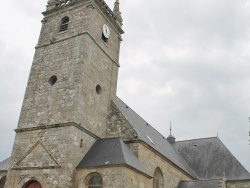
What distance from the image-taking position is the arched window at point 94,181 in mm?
14563

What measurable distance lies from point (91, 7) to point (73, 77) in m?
4.98

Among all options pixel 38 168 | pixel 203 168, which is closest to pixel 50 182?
pixel 38 168

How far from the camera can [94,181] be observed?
48.3 ft

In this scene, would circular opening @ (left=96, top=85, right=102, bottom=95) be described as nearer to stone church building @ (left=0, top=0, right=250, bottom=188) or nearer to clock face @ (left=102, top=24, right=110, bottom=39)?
stone church building @ (left=0, top=0, right=250, bottom=188)

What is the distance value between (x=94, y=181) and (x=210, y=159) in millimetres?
15777

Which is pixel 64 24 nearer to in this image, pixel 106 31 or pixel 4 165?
pixel 106 31

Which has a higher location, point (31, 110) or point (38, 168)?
point (31, 110)

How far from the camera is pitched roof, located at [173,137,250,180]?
24923 mm

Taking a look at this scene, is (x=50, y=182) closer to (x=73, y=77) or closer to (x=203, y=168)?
(x=73, y=77)

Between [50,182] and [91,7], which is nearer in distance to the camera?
[50,182]

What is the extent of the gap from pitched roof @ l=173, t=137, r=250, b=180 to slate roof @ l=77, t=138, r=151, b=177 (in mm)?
11823

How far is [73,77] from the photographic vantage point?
670 inches

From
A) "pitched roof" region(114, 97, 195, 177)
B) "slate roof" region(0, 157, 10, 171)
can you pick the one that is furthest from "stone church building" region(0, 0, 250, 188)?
"pitched roof" region(114, 97, 195, 177)

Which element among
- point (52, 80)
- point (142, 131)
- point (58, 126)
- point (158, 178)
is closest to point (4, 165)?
point (52, 80)
